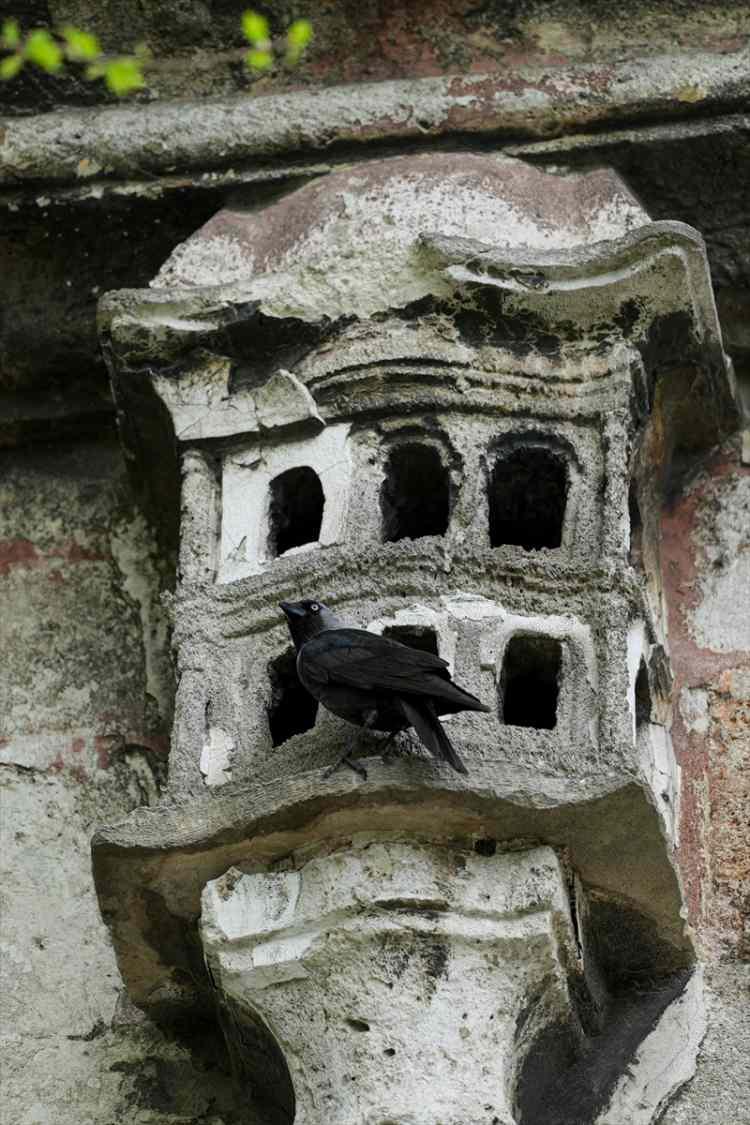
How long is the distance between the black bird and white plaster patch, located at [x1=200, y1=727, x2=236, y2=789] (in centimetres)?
21

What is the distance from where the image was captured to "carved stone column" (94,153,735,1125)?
12.9 feet

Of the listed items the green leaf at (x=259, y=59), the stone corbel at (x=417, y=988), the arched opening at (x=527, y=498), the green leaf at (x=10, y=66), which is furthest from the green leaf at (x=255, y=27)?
the stone corbel at (x=417, y=988)

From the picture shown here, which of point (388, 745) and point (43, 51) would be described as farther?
point (43, 51)

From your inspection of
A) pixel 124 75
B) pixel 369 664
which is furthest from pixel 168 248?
pixel 369 664

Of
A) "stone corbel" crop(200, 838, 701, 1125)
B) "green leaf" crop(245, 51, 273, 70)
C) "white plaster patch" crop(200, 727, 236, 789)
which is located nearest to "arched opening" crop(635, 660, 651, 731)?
"stone corbel" crop(200, 838, 701, 1125)

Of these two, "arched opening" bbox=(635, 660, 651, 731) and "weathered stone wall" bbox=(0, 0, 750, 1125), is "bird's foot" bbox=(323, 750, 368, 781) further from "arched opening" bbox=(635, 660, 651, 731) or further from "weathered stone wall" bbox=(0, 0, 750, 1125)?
"weathered stone wall" bbox=(0, 0, 750, 1125)

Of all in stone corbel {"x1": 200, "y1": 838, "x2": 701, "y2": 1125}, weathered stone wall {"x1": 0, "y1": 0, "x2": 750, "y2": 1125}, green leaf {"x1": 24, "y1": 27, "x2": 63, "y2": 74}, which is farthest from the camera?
green leaf {"x1": 24, "y1": 27, "x2": 63, "y2": 74}

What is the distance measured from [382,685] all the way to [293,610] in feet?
0.96

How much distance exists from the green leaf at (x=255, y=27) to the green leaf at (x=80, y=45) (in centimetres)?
32

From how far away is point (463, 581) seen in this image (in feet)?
14.1

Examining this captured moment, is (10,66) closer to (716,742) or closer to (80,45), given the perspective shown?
(80,45)

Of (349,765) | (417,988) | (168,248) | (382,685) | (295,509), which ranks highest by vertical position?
(168,248)

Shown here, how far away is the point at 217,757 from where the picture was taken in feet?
13.7

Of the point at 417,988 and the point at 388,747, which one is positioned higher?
the point at 388,747
